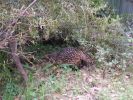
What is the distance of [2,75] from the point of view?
16.8 feet

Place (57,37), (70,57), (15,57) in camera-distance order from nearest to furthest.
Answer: (15,57)
(70,57)
(57,37)

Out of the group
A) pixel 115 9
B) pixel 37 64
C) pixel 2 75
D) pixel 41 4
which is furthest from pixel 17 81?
pixel 115 9

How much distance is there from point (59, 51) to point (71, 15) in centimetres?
113

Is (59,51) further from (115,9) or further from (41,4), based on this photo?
(115,9)

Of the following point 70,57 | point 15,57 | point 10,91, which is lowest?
point 10,91

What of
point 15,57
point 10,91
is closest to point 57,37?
point 15,57

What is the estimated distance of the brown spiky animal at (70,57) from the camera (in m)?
5.93

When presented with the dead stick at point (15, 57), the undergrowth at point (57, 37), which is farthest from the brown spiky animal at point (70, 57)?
the dead stick at point (15, 57)

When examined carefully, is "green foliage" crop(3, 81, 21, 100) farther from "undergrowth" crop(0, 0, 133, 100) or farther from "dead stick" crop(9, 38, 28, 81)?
"dead stick" crop(9, 38, 28, 81)

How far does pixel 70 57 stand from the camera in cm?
593

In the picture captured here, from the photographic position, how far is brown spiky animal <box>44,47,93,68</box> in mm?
5926

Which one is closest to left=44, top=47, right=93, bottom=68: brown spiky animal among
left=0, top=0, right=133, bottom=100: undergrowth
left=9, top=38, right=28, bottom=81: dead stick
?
left=0, top=0, right=133, bottom=100: undergrowth

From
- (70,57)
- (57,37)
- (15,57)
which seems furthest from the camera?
(57,37)

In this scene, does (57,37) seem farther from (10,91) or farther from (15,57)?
(10,91)
